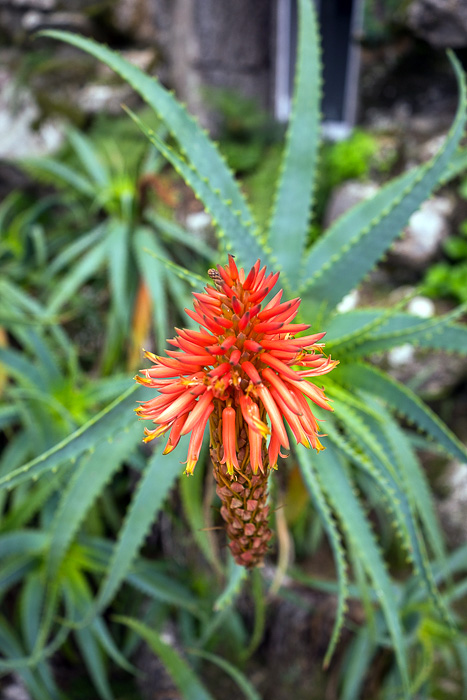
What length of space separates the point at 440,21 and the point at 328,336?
7.38ft

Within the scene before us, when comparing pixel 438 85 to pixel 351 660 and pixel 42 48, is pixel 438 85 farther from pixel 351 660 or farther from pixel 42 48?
pixel 351 660

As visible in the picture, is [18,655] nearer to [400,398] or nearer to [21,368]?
[21,368]

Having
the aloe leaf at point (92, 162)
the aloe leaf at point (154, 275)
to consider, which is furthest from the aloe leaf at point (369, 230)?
the aloe leaf at point (92, 162)

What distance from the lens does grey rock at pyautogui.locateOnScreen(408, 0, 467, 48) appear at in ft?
7.89

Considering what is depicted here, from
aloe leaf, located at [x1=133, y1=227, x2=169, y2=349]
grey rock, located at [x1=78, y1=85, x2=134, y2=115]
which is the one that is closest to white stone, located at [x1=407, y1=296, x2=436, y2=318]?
aloe leaf, located at [x1=133, y1=227, x2=169, y2=349]

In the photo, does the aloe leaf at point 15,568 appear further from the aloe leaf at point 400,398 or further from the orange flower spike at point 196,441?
the orange flower spike at point 196,441

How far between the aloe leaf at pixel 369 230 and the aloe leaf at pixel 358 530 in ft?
1.17

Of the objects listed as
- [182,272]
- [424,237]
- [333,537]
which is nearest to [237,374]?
[182,272]

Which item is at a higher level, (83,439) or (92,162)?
(92,162)

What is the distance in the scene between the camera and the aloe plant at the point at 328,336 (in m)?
0.93

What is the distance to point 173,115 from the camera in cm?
100

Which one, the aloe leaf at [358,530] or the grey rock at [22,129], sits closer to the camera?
the aloe leaf at [358,530]

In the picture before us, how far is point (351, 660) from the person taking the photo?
69.8 inches

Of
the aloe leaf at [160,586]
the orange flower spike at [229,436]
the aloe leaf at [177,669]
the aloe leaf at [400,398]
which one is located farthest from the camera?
the aloe leaf at [160,586]
